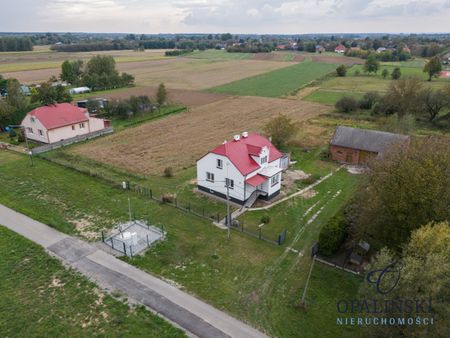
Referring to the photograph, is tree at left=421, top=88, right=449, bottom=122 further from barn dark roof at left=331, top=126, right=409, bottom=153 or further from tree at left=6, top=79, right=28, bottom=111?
tree at left=6, top=79, right=28, bottom=111

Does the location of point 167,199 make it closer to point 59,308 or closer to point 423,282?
point 59,308

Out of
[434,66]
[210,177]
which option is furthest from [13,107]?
[434,66]

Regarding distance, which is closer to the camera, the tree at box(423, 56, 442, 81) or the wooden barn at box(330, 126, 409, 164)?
the wooden barn at box(330, 126, 409, 164)

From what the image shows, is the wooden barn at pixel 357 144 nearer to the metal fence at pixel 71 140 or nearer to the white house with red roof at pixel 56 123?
the metal fence at pixel 71 140

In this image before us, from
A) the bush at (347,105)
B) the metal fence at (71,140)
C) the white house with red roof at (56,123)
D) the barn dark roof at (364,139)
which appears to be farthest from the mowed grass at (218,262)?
the bush at (347,105)

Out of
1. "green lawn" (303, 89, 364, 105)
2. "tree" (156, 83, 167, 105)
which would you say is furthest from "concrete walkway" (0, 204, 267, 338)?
"green lawn" (303, 89, 364, 105)
